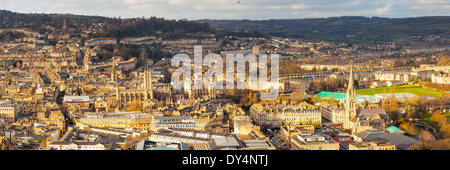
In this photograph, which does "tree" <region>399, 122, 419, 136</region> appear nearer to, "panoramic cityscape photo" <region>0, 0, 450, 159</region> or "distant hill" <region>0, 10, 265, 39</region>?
"panoramic cityscape photo" <region>0, 0, 450, 159</region>

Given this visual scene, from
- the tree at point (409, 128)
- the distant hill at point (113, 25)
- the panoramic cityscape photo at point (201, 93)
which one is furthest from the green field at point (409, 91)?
the distant hill at point (113, 25)

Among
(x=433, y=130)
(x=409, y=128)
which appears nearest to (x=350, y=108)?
(x=409, y=128)

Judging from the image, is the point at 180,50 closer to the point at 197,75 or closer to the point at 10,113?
the point at 197,75

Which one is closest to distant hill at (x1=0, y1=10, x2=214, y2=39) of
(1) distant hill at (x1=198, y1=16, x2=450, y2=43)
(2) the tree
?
(1) distant hill at (x1=198, y1=16, x2=450, y2=43)

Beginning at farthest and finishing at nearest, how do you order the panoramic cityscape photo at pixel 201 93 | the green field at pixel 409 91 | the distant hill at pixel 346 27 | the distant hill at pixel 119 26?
the distant hill at pixel 346 27, the distant hill at pixel 119 26, the green field at pixel 409 91, the panoramic cityscape photo at pixel 201 93

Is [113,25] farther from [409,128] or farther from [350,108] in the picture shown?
[409,128]

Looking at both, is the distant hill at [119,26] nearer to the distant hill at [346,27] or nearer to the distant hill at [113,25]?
the distant hill at [113,25]

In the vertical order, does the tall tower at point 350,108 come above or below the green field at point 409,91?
above
